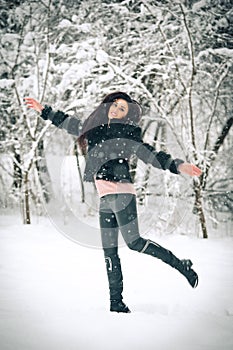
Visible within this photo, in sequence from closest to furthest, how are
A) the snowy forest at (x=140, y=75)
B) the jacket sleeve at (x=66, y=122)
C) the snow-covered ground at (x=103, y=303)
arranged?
the snow-covered ground at (x=103, y=303) < the jacket sleeve at (x=66, y=122) < the snowy forest at (x=140, y=75)

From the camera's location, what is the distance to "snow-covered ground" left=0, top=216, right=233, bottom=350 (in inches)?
78.9

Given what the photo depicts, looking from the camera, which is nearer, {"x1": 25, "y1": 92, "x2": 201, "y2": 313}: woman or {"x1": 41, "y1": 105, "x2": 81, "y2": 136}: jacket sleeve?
{"x1": 25, "y1": 92, "x2": 201, "y2": 313}: woman

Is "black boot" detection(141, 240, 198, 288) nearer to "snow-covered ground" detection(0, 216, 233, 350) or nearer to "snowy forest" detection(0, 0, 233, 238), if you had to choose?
"snow-covered ground" detection(0, 216, 233, 350)

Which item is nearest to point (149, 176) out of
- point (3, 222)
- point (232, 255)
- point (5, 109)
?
point (232, 255)

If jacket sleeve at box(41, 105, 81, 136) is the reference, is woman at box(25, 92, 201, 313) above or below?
below

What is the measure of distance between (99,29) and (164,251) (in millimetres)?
5444

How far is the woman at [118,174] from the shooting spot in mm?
2406

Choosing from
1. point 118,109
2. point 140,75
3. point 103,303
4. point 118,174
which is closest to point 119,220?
point 118,174

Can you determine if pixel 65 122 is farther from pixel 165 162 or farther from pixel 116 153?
pixel 165 162

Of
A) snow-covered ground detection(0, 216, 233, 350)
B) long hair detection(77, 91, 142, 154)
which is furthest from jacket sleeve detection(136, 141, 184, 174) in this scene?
snow-covered ground detection(0, 216, 233, 350)

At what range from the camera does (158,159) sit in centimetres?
247

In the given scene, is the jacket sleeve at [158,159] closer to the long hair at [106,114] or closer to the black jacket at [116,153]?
the black jacket at [116,153]

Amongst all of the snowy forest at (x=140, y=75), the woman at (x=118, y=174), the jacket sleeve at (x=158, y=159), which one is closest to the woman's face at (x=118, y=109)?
the woman at (x=118, y=174)

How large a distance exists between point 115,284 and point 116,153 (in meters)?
1.04
